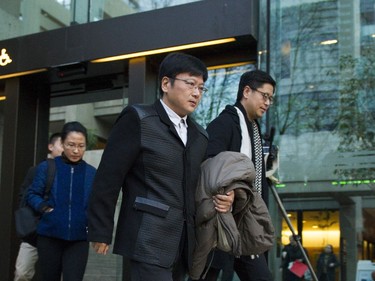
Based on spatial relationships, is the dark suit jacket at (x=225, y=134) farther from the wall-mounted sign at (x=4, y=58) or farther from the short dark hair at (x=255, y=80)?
the wall-mounted sign at (x=4, y=58)

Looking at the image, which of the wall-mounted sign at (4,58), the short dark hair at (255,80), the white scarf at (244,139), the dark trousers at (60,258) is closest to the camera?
the white scarf at (244,139)

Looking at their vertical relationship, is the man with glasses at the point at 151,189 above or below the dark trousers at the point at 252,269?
above

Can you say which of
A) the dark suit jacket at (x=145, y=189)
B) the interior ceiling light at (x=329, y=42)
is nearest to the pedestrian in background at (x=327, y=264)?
the interior ceiling light at (x=329, y=42)

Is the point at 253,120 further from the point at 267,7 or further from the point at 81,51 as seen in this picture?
the point at 81,51

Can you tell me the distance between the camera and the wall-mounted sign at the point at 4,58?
8.36m

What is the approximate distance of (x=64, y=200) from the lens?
4.93m

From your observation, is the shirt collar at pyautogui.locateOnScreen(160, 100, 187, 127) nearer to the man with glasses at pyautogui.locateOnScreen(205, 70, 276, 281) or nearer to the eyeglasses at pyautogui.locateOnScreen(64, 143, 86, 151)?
the man with glasses at pyautogui.locateOnScreen(205, 70, 276, 281)

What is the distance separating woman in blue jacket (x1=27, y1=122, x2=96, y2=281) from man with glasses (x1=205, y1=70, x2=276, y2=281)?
139 centimetres

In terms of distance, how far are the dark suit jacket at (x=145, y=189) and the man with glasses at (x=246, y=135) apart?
0.56m

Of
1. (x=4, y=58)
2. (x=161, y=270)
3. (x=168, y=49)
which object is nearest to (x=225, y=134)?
(x=161, y=270)

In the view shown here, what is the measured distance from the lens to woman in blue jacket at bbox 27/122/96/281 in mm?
4797

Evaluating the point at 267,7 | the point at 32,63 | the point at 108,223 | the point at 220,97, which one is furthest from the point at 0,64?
the point at 108,223

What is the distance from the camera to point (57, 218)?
481 centimetres

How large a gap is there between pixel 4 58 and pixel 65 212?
13.7ft
